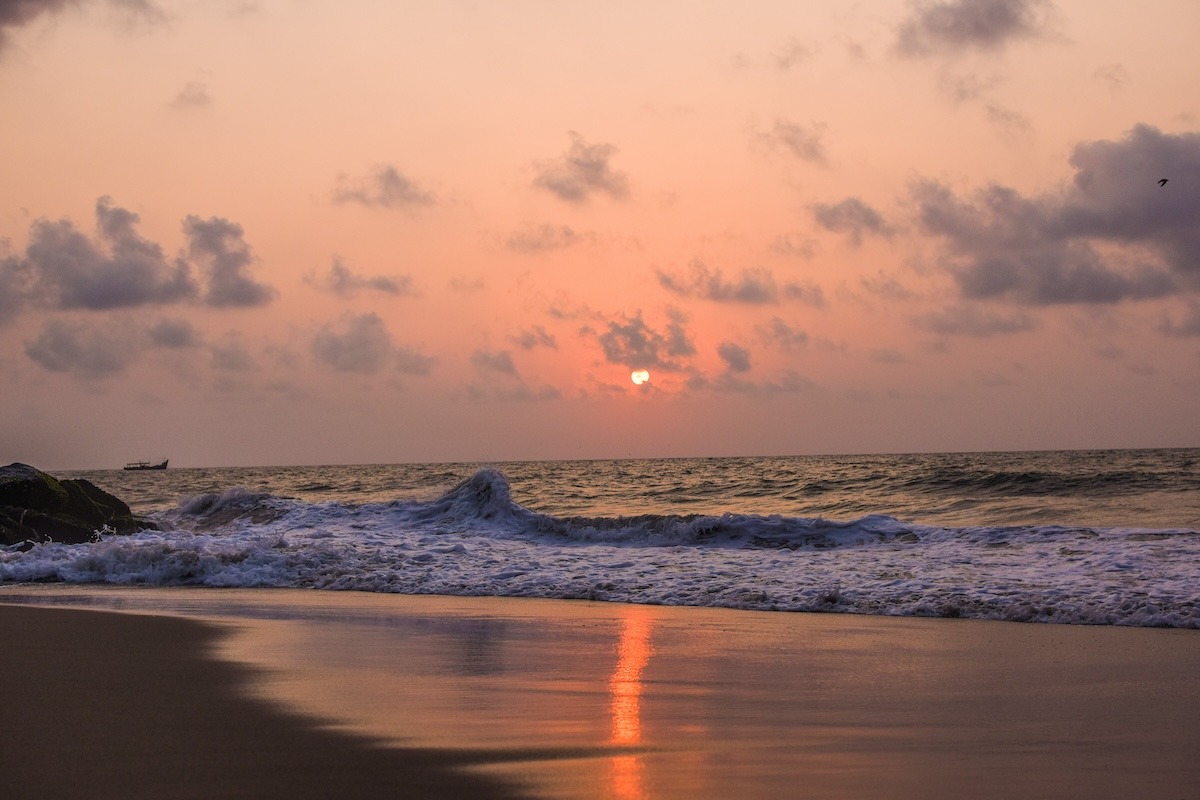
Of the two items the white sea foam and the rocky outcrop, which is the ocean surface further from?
the rocky outcrop

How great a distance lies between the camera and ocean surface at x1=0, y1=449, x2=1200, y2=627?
15547 millimetres

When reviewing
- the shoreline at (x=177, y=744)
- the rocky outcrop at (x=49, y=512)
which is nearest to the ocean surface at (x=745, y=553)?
the rocky outcrop at (x=49, y=512)

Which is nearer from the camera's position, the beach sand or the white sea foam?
the beach sand

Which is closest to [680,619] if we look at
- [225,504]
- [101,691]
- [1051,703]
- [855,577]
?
[855,577]

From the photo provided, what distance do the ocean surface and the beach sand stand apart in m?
2.14

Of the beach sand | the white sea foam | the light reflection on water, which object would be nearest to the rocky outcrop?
the white sea foam

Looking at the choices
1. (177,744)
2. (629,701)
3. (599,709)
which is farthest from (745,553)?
(177,744)

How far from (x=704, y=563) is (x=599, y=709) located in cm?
1226

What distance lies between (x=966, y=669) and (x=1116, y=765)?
346 cm

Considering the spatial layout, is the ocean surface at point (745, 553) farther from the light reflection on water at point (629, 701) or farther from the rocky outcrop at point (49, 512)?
the light reflection on water at point (629, 701)

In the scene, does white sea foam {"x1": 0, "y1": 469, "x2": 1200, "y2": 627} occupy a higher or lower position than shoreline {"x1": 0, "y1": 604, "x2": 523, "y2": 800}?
lower

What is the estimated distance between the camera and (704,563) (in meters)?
20.3

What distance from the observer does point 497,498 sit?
2988cm

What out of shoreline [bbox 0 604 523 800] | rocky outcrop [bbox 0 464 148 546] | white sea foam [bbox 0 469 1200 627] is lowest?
white sea foam [bbox 0 469 1200 627]
